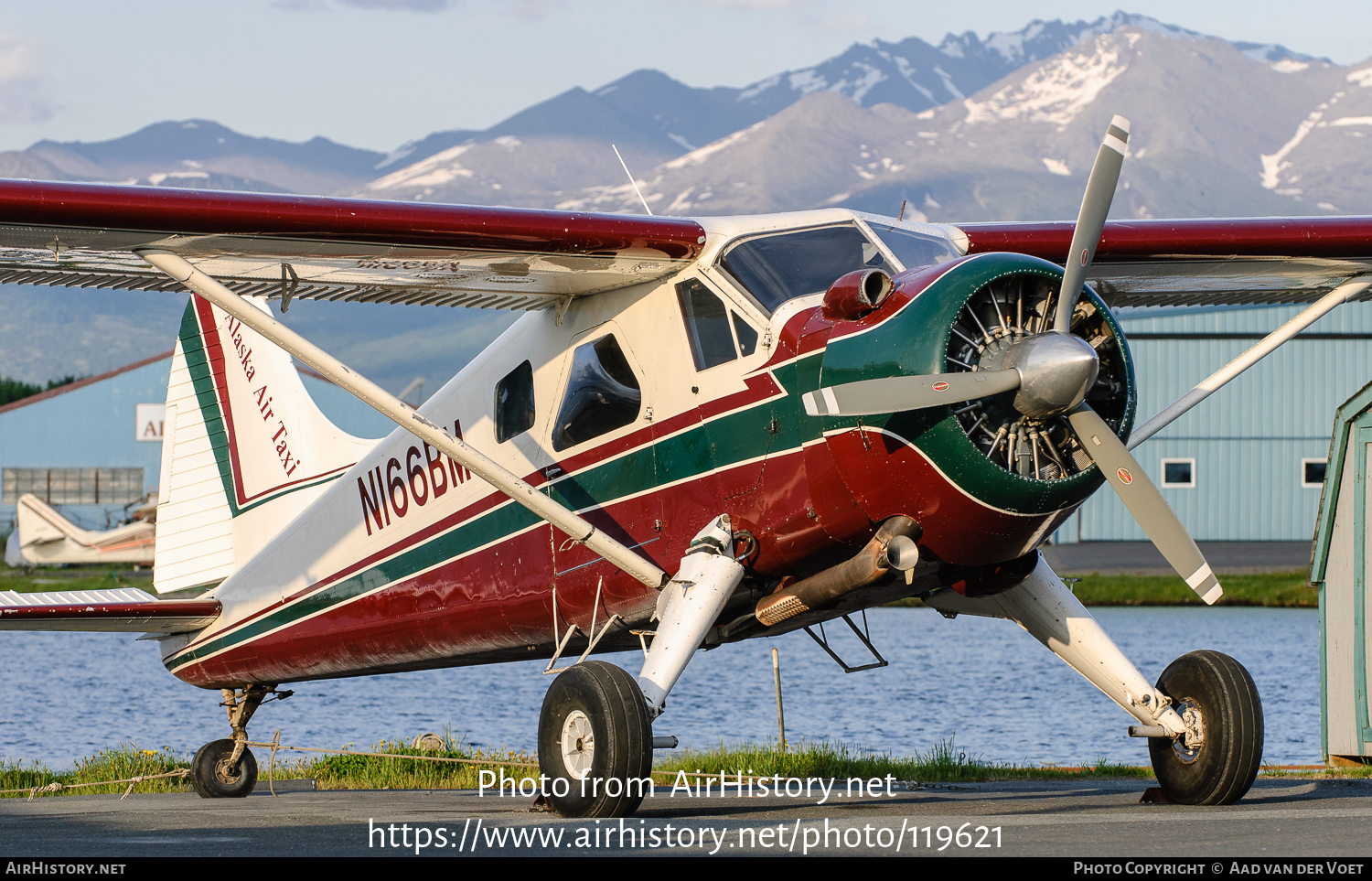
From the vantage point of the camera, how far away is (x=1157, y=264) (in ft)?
32.3

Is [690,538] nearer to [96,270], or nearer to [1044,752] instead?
[96,270]

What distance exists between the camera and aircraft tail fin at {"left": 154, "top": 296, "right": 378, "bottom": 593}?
12070 mm

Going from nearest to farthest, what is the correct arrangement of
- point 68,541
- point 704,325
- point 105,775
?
1. point 704,325
2. point 105,775
3. point 68,541

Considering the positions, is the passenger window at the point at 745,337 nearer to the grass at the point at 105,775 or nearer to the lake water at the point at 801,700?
the grass at the point at 105,775

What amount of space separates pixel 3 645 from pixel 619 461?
38245 millimetres

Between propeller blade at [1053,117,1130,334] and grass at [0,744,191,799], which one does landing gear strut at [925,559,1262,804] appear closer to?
propeller blade at [1053,117,1130,334]

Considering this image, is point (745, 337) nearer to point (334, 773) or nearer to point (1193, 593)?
point (334, 773)

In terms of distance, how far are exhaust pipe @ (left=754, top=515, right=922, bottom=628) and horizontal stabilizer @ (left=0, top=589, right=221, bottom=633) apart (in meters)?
4.94

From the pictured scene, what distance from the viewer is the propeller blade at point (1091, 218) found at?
6.84 m

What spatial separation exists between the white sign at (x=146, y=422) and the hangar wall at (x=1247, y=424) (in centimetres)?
3527

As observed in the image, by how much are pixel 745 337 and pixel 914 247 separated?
1115 millimetres

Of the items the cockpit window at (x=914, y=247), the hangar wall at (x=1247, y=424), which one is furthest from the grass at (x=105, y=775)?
the hangar wall at (x=1247, y=424)

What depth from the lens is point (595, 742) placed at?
23.3 ft

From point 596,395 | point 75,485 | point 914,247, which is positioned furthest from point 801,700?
point 75,485
